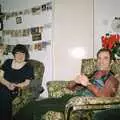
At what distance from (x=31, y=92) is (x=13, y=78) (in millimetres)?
567

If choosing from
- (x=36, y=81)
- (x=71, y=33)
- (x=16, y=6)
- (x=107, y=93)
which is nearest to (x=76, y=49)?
(x=71, y=33)

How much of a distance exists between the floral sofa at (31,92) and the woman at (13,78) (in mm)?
69

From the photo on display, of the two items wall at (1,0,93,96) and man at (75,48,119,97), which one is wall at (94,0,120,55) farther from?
man at (75,48,119,97)

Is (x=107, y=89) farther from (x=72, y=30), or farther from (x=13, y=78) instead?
(x=72, y=30)

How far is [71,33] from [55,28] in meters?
0.23

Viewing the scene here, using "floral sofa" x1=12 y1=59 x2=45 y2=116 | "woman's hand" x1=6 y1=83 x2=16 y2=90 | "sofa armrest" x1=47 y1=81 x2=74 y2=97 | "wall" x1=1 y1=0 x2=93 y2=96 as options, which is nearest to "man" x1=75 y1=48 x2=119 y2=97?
"sofa armrest" x1=47 y1=81 x2=74 y2=97

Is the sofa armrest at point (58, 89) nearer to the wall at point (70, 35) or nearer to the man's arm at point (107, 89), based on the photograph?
the man's arm at point (107, 89)

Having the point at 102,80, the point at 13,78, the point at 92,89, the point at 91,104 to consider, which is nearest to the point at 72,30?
the point at 13,78

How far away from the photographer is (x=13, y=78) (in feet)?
12.5

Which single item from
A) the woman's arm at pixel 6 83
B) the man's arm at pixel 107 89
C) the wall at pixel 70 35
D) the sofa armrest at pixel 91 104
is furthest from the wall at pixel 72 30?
the sofa armrest at pixel 91 104

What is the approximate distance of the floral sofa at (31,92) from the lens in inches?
123

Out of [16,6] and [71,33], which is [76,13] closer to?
[71,33]

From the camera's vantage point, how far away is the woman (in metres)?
3.48

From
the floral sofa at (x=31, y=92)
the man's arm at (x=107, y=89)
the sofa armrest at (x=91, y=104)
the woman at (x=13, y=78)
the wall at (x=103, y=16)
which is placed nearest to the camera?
the sofa armrest at (x=91, y=104)
